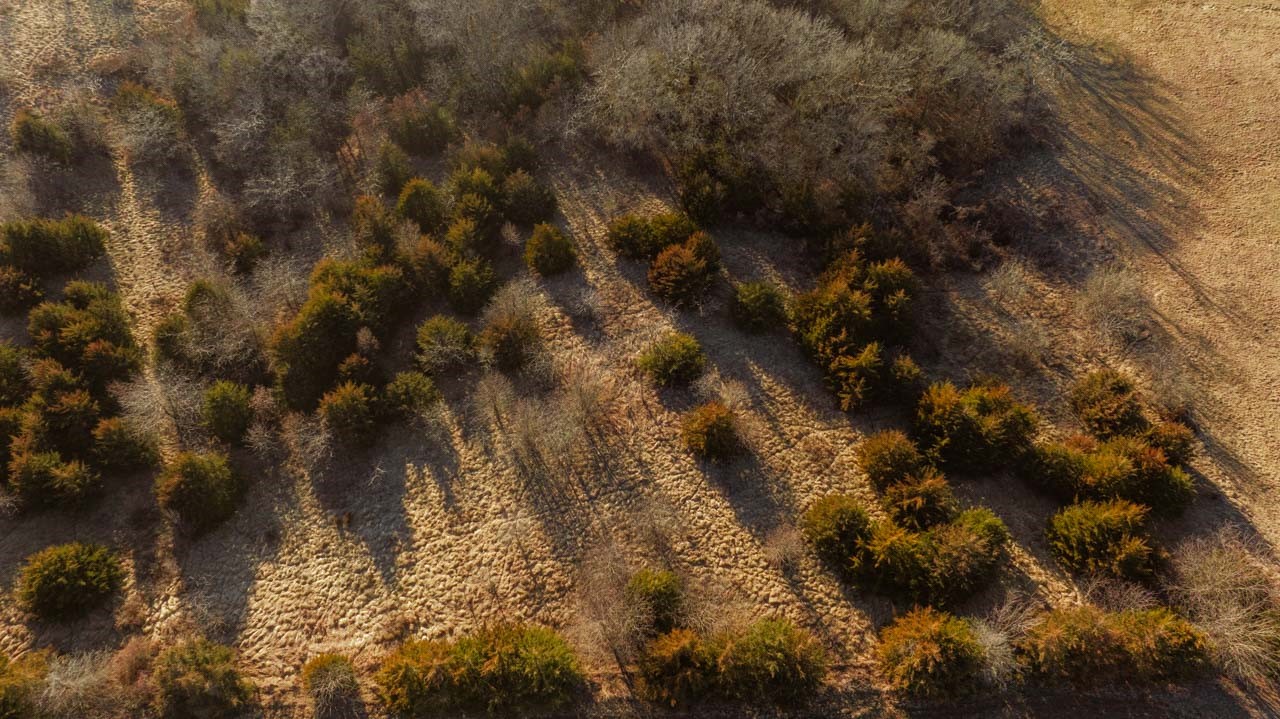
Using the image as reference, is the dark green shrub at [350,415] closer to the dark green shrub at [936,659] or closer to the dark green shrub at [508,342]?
the dark green shrub at [508,342]

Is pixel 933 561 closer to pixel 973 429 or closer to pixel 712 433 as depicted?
pixel 973 429

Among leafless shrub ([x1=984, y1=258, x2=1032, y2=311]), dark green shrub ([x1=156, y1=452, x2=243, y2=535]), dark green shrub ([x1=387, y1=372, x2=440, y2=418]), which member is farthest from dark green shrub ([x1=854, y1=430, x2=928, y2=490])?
dark green shrub ([x1=156, y1=452, x2=243, y2=535])

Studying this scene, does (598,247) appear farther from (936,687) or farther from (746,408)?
(936,687)

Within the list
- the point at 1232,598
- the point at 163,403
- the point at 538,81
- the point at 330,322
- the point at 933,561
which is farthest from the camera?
the point at 538,81

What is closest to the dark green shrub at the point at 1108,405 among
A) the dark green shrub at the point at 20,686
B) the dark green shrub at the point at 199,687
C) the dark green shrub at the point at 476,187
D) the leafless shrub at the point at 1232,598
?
the leafless shrub at the point at 1232,598

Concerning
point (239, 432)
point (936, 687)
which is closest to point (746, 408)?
point (936, 687)

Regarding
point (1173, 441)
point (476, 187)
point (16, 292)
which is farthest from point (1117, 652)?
point (16, 292)
